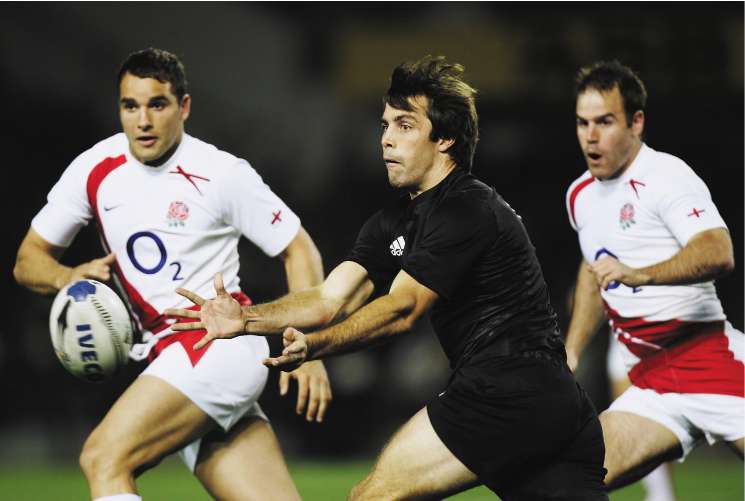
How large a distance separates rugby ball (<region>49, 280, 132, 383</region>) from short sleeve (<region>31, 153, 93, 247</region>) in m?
0.59

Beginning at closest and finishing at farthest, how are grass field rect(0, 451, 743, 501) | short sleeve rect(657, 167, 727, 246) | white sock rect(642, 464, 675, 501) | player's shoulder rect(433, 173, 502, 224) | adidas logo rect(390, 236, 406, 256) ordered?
player's shoulder rect(433, 173, 502, 224)
adidas logo rect(390, 236, 406, 256)
short sleeve rect(657, 167, 727, 246)
white sock rect(642, 464, 675, 501)
grass field rect(0, 451, 743, 501)

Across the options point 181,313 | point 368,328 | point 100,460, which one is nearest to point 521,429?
point 368,328

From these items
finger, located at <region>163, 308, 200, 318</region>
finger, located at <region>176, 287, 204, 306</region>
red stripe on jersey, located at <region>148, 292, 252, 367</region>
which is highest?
finger, located at <region>176, 287, 204, 306</region>

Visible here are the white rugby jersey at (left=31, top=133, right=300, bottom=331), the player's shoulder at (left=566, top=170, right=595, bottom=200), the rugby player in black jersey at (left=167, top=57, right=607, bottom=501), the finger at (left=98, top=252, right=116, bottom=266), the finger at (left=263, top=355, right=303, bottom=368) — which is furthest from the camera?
the player's shoulder at (left=566, top=170, right=595, bottom=200)

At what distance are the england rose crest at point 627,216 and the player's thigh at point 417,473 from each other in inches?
81.8

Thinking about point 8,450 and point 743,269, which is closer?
point 743,269

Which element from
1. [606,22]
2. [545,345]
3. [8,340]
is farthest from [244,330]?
[606,22]

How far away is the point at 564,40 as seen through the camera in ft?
50.3

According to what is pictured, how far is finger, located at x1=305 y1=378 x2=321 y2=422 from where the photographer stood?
434 cm

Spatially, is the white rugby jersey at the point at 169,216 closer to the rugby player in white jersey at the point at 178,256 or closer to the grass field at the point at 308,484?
the rugby player in white jersey at the point at 178,256

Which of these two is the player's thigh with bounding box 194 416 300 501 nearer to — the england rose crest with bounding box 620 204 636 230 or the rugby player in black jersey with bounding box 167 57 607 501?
the rugby player in black jersey with bounding box 167 57 607 501

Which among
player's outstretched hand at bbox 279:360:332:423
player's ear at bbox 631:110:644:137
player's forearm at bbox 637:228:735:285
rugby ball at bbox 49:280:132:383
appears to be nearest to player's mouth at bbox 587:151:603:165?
player's ear at bbox 631:110:644:137

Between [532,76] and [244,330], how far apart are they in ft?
41.9

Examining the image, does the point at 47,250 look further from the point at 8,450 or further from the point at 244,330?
the point at 8,450
